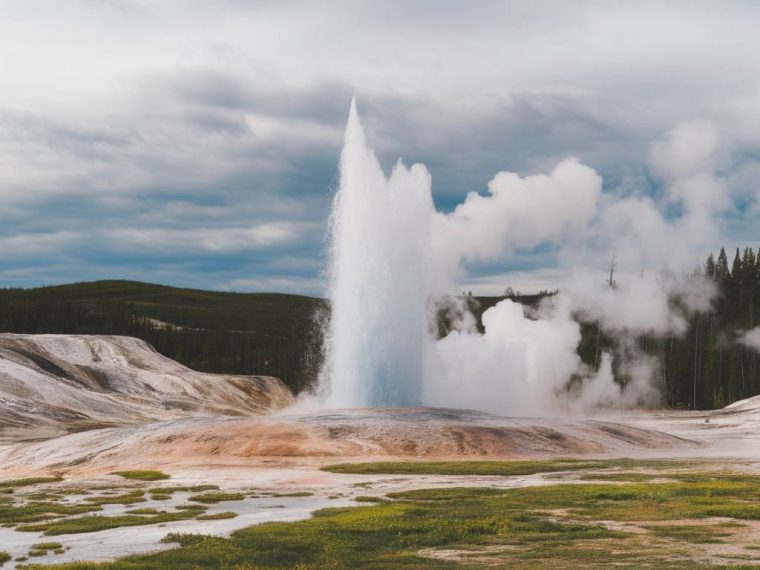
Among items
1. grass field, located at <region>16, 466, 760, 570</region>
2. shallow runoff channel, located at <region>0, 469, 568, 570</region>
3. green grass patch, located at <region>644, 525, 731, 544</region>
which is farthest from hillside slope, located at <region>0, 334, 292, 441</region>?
green grass patch, located at <region>644, 525, 731, 544</region>

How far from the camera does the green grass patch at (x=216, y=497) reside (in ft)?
113

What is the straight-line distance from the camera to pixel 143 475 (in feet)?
150

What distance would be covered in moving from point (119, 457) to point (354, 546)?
3754cm

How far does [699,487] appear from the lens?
3425 cm

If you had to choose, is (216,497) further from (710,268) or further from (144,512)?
(710,268)

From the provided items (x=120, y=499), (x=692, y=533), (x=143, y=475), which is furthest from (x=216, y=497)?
(x=692, y=533)

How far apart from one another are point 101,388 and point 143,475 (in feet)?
251

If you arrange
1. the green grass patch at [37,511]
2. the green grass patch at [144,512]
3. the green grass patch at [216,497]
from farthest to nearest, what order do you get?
the green grass patch at [216,497] < the green grass patch at [144,512] < the green grass patch at [37,511]

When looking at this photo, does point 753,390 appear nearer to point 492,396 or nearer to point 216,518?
point 492,396

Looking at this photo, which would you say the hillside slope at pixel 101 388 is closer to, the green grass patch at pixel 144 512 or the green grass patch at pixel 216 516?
the green grass patch at pixel 144 512

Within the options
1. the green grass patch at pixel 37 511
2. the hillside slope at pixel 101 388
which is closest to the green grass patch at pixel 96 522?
the green grass patch at pixel 37 511

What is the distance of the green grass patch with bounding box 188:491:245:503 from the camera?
3431 cm

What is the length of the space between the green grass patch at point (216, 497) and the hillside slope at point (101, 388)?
48313 millimetres

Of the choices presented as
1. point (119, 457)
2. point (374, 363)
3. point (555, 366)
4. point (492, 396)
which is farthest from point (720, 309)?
point (119, 457)
